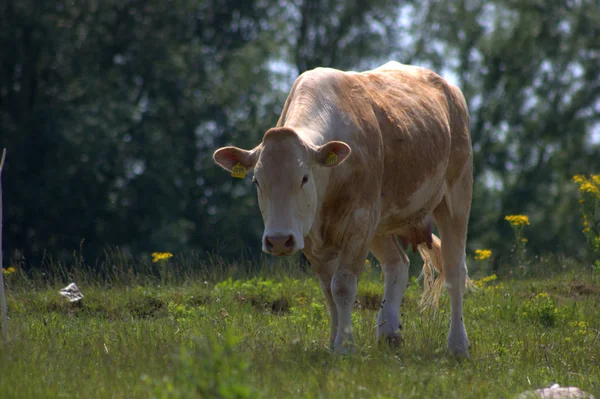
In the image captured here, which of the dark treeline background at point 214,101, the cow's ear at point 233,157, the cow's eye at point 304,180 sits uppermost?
the cow's ear at point 233,157

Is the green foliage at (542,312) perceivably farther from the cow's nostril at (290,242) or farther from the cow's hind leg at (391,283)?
the cow's nostril at (290,242)

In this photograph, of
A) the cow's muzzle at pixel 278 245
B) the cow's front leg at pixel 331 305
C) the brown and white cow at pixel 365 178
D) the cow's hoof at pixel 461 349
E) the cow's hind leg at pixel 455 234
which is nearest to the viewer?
the cow's muzzle at pixel 278 245

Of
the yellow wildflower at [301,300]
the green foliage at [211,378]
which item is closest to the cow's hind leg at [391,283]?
the yellow wildflower at [301,300]

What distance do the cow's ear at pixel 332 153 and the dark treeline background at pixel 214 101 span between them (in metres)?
14.0

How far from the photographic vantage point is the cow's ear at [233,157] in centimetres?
689

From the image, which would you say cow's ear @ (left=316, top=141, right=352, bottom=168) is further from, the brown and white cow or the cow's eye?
the cow's eye

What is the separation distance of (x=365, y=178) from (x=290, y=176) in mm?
818

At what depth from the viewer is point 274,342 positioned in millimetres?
6949

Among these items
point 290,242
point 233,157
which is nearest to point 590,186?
point 233,157

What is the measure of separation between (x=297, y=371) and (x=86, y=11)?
23.7 m

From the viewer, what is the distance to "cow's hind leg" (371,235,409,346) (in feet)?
25.4

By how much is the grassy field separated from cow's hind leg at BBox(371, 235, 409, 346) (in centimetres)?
15

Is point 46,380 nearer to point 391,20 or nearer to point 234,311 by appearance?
point 234,311

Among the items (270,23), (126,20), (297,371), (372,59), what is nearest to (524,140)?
(372,59)
